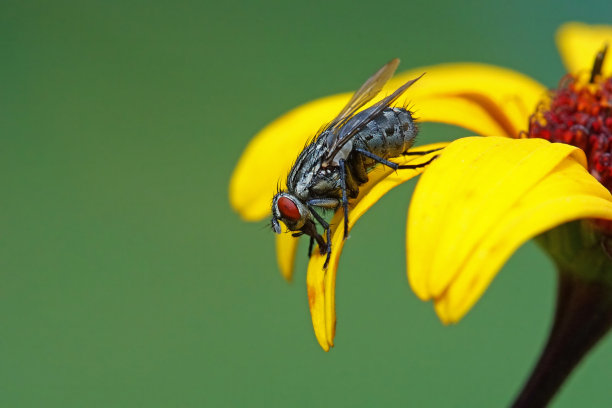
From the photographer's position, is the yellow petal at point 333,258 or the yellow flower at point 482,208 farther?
the yellow petal at point 333,258

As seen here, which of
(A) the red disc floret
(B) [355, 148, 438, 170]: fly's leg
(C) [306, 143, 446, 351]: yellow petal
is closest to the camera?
(C) [306, 143, 446, 351]: yellow petal

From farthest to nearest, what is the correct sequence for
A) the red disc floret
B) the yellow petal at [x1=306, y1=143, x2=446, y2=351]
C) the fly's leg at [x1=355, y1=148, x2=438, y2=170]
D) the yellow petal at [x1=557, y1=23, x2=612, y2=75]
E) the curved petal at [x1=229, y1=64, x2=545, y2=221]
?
the yellow petal at [x1=557, y1=23, x2=612, y2=75] → the curved petal at [x1=229, y1=64, x2=545, y2=221] → the red disc floret → the fly's leg at [x1=355, y1=148, x2=438, y2=170] → the yellow petal at [x1=306, y1=143, x2=446, y2=351]

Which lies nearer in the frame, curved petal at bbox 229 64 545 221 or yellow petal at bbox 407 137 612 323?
yellow petal at bbox 407 137 612 323

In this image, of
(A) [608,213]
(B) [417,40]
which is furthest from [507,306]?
(B) [417,40]

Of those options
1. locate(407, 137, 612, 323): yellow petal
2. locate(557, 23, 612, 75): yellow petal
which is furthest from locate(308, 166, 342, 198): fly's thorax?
locate(557, 23, 612, 75): yellow petal

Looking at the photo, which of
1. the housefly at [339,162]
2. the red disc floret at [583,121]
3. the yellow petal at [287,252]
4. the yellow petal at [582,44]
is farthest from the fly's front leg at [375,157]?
the yellow petal at [582,44]

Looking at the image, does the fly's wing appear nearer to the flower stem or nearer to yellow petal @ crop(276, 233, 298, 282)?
yellow petal @ crop(276, 233, 298, 282)

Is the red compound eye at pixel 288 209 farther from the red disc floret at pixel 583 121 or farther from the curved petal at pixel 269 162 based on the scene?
the red disc floret at pixel 583 121
